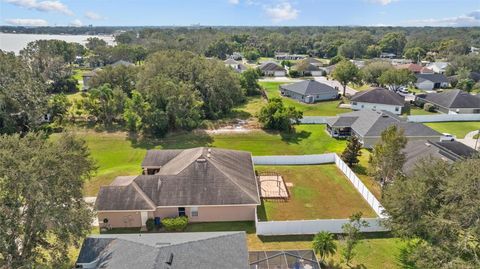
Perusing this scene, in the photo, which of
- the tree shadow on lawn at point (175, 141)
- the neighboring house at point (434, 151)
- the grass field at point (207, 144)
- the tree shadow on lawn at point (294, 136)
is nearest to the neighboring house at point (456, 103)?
the grass field at point (207, 144)

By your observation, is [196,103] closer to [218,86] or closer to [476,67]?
[218,86]

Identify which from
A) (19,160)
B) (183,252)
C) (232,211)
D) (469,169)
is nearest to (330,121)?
(232,211)

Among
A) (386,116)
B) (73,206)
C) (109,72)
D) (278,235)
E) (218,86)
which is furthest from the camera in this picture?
(109,72)

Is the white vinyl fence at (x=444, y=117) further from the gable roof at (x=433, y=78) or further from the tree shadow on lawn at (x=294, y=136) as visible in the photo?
the gable roof at (x=433, y=78)

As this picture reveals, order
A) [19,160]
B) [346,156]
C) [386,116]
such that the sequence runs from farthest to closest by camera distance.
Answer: [386,116], [346,156], [19,160]

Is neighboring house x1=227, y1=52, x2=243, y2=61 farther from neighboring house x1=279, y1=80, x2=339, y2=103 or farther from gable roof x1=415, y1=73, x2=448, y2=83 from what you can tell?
gable roof x1=415, y1=73, x2=448, y2=83

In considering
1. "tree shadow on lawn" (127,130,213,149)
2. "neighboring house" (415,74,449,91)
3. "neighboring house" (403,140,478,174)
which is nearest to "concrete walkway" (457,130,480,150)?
"neighboring house" (403,140,478,174)
